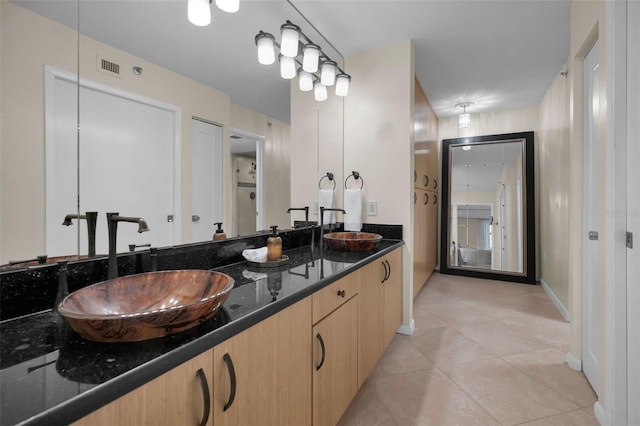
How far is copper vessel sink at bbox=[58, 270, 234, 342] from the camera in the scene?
634 millimetres

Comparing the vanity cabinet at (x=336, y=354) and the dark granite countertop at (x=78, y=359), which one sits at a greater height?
the dark granite countertop at (x=78, y=359)

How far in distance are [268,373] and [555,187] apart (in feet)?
11.4

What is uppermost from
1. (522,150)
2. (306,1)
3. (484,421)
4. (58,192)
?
(306,1)

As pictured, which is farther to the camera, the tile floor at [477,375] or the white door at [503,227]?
the white door at [503,227]

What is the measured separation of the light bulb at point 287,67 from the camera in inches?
75.0

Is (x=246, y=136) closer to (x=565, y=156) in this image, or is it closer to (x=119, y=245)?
(x=119, y=245)

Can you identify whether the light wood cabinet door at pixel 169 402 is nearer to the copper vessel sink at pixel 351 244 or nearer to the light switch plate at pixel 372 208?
the copper vessel sink at pixel 351 244

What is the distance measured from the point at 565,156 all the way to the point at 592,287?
1499 mm

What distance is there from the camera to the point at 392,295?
2178mm

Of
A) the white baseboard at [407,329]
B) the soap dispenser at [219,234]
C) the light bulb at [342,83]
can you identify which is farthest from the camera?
the white baseboard at [407,329]

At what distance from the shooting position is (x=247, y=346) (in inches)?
33.7

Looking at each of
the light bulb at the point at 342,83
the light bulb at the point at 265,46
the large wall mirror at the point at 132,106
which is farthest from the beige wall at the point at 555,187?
the large wall mirror at the point at 132,106

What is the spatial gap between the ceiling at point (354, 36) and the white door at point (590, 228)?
2.07 feet

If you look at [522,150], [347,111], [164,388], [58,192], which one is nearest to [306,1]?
[347,111]
